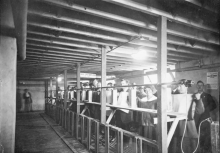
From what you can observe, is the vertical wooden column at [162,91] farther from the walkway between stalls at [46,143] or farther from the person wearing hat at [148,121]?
the walkway between stalls at [46,143]

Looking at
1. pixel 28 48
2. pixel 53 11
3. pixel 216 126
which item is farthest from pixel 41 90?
pixel 216 126

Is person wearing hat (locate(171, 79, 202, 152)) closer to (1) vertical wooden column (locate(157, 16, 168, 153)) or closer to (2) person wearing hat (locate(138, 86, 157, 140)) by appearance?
(2) person wearing hat (locate(138, 86, 157, 140))

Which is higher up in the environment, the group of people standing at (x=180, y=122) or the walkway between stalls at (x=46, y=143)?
the group of people standing at (x=180, y=122)

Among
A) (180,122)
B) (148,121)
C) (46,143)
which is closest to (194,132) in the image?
(180,122)

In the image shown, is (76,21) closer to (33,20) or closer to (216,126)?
(33,20)

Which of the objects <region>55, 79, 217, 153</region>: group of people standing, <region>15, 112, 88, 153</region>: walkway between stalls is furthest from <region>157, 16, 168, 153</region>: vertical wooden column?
<region>15, 112, 88, 153</region>: walkway between stalls

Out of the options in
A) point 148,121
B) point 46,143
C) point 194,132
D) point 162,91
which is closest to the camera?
point 162,91

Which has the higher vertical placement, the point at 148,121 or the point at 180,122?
the point at 180,122

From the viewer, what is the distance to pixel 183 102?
13.2ft

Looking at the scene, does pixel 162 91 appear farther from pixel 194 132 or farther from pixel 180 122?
pixel 194 132

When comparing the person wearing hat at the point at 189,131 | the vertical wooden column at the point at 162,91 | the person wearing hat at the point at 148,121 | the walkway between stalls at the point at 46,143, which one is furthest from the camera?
the walkway between stalls at the point at 46,143

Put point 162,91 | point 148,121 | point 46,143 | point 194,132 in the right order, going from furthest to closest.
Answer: point 46,143 → point 148,121 → point 194,132 → point 162,91

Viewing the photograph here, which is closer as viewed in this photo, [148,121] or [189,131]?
[189,131]

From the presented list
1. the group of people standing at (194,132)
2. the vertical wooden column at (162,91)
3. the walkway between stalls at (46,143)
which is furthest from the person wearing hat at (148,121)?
the walkway between stalls at (46,143)
